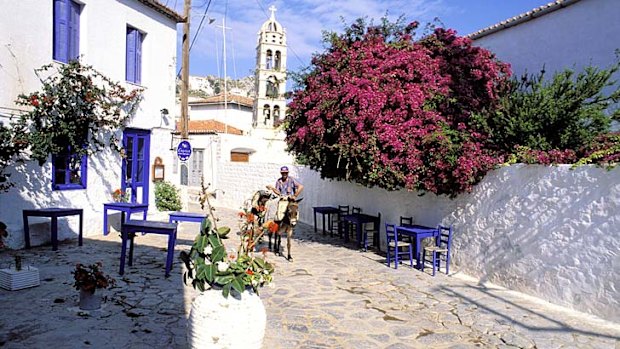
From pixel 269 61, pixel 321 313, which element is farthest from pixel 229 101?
pixel 321 313

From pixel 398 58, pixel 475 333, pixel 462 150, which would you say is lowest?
pixel 475 333

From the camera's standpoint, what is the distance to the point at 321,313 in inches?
237

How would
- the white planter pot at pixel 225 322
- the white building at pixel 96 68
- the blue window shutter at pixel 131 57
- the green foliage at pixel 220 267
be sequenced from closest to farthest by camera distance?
the white planter pot at pixel 225 322 → the green foliage at pixel 220 267 → the white building at pixel 96 68 → the blue window shutter at pixel 131 57

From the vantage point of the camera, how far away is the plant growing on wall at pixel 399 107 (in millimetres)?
8102

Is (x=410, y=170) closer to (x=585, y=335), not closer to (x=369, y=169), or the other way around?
(x=369, y=169)

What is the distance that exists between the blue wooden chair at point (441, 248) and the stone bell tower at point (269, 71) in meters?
23.1

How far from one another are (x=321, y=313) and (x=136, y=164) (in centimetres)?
811

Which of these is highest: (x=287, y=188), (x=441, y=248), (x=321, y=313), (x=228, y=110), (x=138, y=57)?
(x=228, y=110)

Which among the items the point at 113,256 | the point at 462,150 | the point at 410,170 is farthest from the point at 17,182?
the point at 462,150

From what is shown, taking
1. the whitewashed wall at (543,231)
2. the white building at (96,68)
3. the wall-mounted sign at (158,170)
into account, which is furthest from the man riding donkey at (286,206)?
the wall-mounted sign at (158,170)

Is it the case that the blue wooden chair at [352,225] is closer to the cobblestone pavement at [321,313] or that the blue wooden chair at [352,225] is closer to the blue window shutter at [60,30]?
the cobblestone pavement at [321,313]

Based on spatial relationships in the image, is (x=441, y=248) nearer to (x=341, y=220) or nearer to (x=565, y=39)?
(x=341, y=220)

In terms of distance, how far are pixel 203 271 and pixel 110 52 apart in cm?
886

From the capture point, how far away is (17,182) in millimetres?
8883
